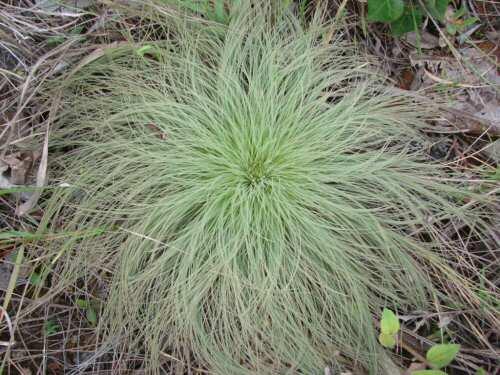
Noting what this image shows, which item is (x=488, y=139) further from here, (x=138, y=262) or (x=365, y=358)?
(x=138, y=262)

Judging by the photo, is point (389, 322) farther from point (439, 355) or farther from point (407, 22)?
point (407, 22)

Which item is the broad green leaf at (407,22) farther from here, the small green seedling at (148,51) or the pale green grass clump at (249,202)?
the small green seedling at (148,51)

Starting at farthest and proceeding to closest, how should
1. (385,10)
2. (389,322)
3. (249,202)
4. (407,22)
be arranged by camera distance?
(407,22) < (385,10) < (249,202) < (389,322)

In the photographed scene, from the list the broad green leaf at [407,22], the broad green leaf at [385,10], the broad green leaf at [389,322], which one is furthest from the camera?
the broad green leaf at [407,22]

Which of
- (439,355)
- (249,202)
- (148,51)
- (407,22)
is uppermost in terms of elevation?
(407,22)

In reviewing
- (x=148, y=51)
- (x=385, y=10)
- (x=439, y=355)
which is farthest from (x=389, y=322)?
A: (x=148, y=51)

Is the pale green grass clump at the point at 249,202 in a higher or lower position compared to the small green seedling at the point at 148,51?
lower

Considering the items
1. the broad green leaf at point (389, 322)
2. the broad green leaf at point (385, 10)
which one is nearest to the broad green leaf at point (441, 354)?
the broad green leaf at point (389, 322)
